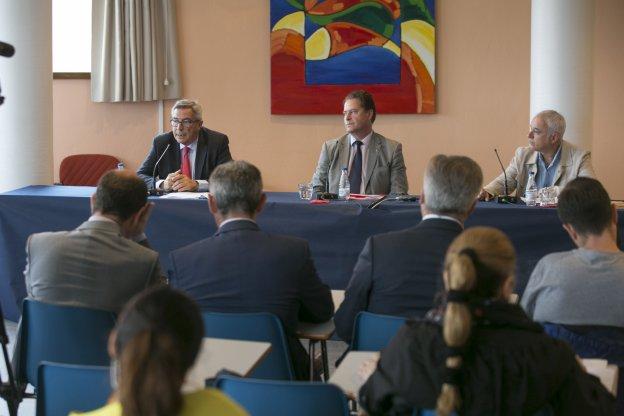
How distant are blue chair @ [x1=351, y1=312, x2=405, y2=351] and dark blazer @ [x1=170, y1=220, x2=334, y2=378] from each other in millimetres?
235

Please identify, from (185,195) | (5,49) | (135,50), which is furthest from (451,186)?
(135,50)

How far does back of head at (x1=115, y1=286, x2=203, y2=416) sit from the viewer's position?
4.18 ft

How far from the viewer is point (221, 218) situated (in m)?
2.96

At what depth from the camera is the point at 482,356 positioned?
170 cm

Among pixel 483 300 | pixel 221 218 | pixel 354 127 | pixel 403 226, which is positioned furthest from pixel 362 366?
pixel 354 127

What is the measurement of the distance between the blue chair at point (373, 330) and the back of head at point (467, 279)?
0.74 m

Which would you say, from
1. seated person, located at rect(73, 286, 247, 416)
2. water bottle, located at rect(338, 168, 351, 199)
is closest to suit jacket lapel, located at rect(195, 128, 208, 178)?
water bottle, located at rect(338, 168, 351, 199)

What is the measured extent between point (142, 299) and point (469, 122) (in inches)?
219

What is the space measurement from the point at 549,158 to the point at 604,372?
2887mm

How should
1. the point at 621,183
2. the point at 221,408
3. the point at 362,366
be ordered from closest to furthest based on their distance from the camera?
the point at 221,408, the point at 362,366, the point at 621,183

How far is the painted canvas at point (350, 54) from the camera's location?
664 centimetres

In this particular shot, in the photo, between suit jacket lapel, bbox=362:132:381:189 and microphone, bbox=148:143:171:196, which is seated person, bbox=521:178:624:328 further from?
microphone, bbox=148:143:171:196

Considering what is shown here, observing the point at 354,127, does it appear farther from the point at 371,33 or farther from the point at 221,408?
the point at 221,408

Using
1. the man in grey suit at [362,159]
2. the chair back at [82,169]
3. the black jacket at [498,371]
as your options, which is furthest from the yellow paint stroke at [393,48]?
the black jacket at [498,371]
